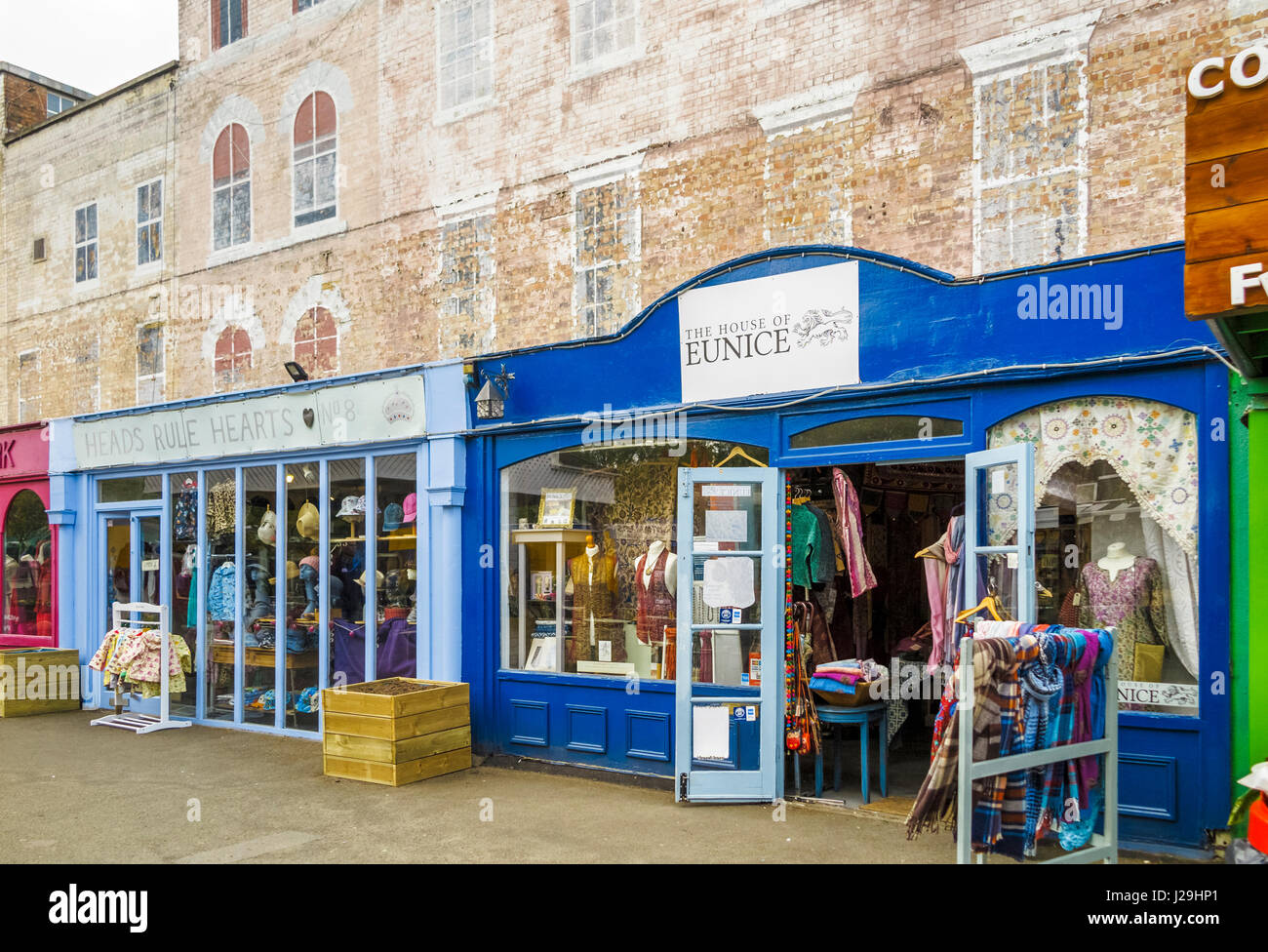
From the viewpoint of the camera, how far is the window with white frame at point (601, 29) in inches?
400

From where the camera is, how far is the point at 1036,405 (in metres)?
6.47

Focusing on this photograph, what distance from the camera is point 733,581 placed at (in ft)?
24.0

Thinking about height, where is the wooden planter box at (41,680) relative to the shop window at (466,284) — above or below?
below

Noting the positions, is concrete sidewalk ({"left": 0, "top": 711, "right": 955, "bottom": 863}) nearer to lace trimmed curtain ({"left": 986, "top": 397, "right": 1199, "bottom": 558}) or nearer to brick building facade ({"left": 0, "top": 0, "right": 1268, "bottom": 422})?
lace trimmed curtain ({"left": 986, "top": 397, "right": 1199, "bottom": 558})

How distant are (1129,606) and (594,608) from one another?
407 cm

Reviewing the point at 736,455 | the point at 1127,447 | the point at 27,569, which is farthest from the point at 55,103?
the point at 1127,447

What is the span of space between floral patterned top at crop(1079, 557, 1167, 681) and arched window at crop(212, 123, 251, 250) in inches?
423

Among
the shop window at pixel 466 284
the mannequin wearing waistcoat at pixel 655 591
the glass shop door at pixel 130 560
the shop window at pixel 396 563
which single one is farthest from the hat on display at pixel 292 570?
the mannequin wearing waistcoat at pixel 655 591

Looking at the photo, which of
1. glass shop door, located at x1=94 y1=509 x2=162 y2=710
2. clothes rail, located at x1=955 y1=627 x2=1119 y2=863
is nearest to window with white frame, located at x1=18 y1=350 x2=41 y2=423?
glass shop door, located at x1=94 y1=509 x2=162 y2=710

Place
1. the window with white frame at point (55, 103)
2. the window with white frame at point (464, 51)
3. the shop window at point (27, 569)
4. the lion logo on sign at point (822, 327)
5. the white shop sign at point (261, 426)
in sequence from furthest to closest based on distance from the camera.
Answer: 1. the window with white frame at point (55, 103)
2. the shop window at point (27, 569)
3. the window with white frame at point (464, 51)
4. the white shop sign at point (261, 426)
5. the lion logo on sign at point (822, 327)

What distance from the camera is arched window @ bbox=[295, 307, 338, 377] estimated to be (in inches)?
484

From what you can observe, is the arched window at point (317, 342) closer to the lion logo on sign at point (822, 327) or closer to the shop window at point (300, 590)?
the shop window at point (300, 590)

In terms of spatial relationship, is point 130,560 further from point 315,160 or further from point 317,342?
point 315,160

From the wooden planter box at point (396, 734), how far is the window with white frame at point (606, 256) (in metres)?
3.90
